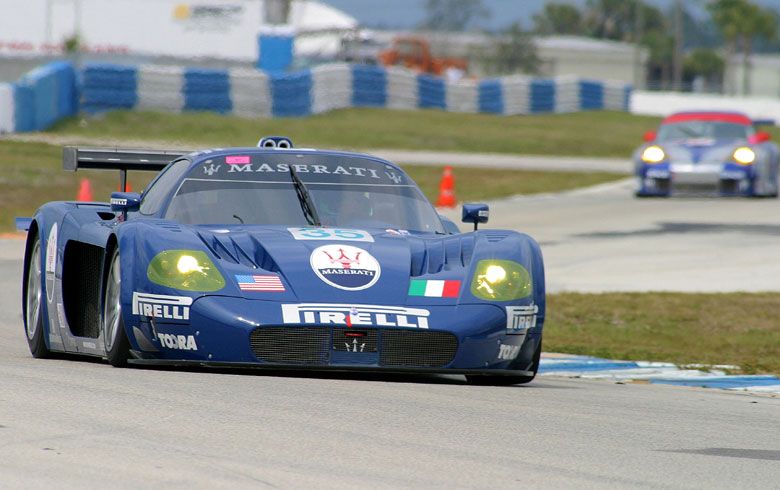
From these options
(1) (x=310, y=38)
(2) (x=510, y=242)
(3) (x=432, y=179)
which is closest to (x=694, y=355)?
(2) (x=510, y=242)

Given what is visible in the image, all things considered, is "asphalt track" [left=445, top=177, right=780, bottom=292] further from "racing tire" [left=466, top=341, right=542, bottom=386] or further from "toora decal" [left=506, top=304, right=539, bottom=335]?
"toora decal" [left=506, top=304, right=539, bottom=335]

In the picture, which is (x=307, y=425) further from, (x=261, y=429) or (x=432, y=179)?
(x=432, y=179)

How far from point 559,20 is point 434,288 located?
154 meters

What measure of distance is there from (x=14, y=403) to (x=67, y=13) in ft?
182

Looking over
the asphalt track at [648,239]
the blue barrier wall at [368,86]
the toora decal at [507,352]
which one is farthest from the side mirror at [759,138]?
the blue barrier wall at [368,86]

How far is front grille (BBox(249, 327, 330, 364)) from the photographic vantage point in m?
7.04

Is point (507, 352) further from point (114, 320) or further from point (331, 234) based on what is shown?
point (114, 320)

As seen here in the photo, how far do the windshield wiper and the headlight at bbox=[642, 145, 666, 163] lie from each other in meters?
16.0

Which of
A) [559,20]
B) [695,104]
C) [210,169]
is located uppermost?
[210,169]

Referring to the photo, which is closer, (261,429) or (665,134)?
(261,429)

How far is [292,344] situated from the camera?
277 inches

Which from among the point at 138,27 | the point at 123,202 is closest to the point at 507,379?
the point at 123,202

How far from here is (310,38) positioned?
67.9 m

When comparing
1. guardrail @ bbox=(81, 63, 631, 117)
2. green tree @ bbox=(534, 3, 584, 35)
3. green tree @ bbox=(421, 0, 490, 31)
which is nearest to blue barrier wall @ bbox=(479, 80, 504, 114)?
guardrail @ bbox=(81, 63, 631, 117)
